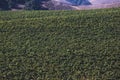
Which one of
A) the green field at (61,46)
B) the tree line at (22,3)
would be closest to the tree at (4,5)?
the tree line at (22,3)

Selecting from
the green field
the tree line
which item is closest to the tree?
the tree line

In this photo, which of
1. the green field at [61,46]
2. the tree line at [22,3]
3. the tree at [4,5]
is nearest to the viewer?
the green field at [61,46]

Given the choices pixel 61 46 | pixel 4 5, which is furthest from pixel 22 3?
pixel 61 46

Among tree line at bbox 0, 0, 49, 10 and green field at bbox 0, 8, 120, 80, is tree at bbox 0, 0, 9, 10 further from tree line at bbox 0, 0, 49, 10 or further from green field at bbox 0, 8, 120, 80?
green field at bbox 0, 8, 120, 80

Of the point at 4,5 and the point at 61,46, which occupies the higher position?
the point at 4,5

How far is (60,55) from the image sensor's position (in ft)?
120

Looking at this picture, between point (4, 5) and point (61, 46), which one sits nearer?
point (61, 46)

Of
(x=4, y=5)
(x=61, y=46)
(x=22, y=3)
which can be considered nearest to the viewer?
(x=61, y=46)

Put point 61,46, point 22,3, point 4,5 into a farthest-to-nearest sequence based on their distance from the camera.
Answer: point 22,3
point 4,5
point 61,46

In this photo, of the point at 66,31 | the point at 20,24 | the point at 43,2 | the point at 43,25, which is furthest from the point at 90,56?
the point at 43,2

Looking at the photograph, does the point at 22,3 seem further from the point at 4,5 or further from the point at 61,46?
the point at 61,46

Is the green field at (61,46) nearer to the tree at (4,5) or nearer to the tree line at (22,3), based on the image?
the tree at (4,5)

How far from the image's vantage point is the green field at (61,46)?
114ft

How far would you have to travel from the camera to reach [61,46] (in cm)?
3784
